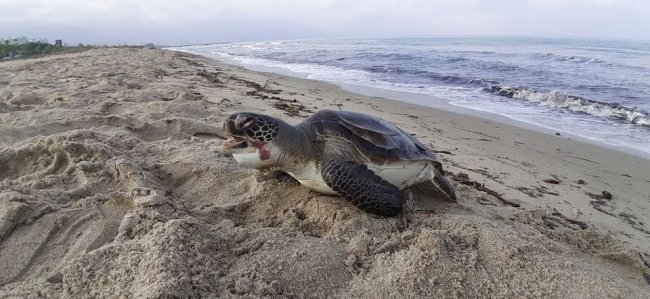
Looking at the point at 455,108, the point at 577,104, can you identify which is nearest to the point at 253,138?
the point at 455,108

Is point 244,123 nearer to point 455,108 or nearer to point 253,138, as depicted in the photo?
point 253,138

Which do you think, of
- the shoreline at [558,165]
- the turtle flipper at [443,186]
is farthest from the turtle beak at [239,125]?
the shoreline at [558,165]

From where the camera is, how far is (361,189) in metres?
2.41

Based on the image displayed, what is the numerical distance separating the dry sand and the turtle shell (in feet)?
1.27

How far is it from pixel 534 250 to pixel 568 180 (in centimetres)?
230

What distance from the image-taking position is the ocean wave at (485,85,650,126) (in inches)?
294

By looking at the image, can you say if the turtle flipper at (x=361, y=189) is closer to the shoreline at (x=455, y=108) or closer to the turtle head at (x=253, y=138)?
the turtle head at (x=253, y=138)

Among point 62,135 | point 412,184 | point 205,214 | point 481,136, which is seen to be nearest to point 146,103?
point 62,135

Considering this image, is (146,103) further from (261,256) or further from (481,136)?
(481,136)

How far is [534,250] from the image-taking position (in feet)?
7.18

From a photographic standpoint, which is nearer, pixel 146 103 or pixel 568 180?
pixel 568 180

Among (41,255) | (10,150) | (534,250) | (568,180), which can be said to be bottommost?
(568,180)

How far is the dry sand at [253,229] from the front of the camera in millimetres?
1800

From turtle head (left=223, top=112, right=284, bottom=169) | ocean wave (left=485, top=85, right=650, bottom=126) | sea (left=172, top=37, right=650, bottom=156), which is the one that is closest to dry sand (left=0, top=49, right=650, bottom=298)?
turtle head (left=223, top=112, right=284, bottom=169)
